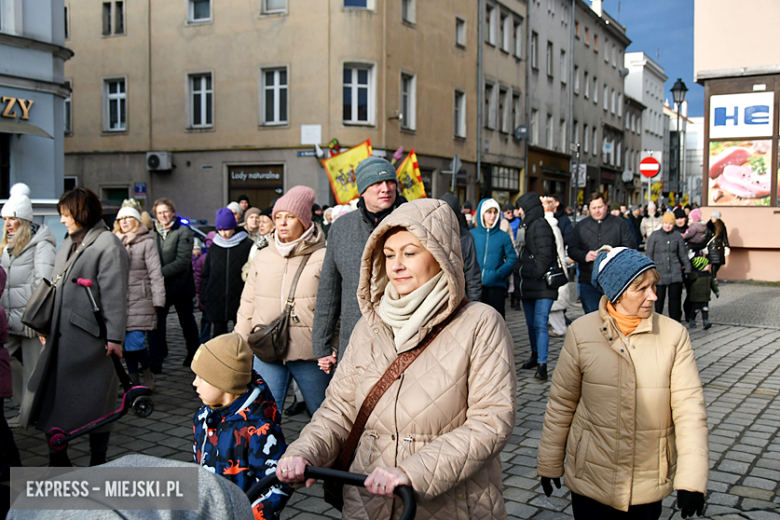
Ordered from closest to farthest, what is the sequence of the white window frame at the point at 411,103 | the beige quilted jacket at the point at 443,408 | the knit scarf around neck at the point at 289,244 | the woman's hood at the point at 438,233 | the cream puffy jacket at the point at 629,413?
the beige quilted jacket at the point at 443,408, the woman's hood at the point at 438,233, the cream puffy jacket at the point at 629,413, the knit scarf around neck at the point at 289,244, the white window frame at the point at 411,103

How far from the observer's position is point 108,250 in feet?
16.5

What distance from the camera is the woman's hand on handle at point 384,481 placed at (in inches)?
81.2

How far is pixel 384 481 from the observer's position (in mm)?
2074

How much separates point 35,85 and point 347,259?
1530cm

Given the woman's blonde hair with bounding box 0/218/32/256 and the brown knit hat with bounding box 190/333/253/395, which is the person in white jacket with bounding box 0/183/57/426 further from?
the brown knit hat with bounding box 190/333/253/395

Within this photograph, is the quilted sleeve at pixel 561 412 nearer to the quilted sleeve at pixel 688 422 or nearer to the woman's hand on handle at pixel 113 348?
the quilted sleeve at pixel 688 422

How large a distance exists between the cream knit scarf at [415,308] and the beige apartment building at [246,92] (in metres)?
22.3

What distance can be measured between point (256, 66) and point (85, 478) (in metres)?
26.0

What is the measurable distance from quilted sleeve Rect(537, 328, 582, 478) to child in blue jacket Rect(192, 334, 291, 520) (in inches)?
47.7

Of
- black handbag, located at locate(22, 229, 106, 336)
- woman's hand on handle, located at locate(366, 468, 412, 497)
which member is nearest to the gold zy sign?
black handbag, located at locate(22, 229, 106, 336)

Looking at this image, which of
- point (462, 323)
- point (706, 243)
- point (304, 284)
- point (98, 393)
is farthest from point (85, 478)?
point (706, 243)

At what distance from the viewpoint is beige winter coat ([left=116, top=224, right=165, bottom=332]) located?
23.1 feet

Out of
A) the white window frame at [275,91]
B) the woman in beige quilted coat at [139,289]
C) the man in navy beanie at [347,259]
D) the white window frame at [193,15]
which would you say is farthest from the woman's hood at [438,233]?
the white window frame at [193,15]

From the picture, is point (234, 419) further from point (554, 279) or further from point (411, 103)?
point (411, 103)
